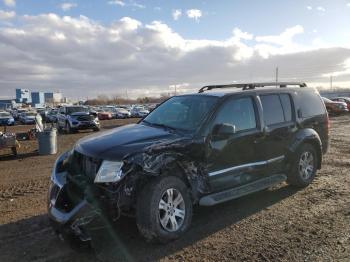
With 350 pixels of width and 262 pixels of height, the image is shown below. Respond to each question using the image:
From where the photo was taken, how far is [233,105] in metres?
5.68

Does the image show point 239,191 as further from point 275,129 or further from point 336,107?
point 336,107

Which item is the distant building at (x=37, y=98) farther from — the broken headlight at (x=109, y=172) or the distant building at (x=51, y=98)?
the broken headlight at (x=109, y=172)

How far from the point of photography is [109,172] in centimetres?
429

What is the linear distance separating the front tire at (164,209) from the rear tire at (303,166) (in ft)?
8.68

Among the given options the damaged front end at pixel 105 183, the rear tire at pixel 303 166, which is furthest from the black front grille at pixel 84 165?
the rear tire at pixel 303 166

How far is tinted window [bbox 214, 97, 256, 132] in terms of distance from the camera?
5.48 metres

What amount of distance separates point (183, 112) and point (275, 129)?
161cm

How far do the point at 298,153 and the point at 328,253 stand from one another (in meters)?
2.67

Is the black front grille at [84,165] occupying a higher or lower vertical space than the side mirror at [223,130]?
lower

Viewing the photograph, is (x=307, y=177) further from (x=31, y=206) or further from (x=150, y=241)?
(x=31, y=206)

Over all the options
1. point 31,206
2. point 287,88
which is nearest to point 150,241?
point 31,206

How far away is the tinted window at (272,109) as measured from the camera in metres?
6.19

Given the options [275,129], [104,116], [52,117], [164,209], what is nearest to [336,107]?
[52,117]

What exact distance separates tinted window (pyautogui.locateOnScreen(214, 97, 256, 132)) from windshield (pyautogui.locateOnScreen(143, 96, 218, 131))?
0.20 m
